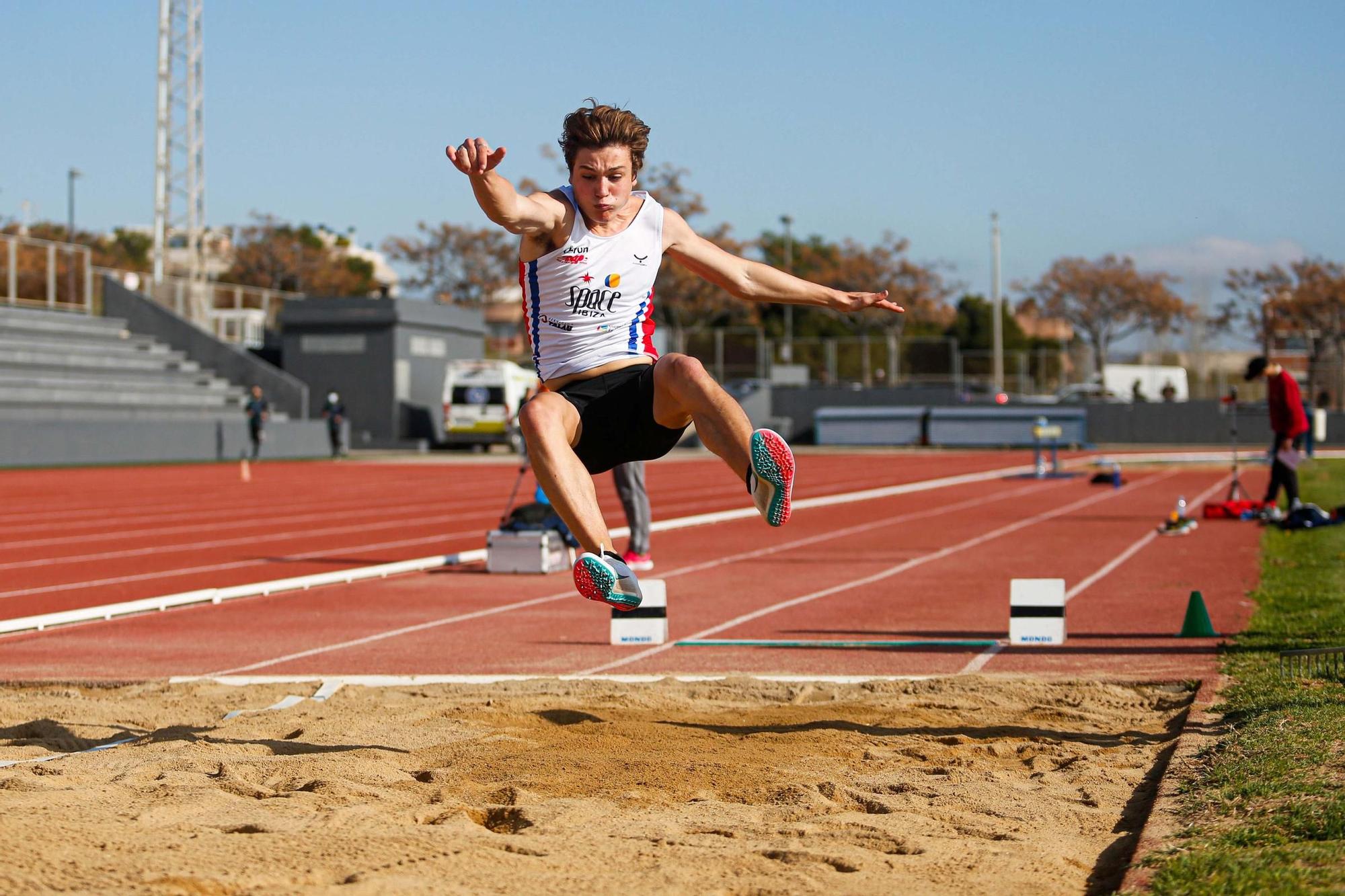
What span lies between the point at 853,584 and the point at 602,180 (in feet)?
21.5

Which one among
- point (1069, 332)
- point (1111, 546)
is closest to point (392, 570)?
point (1111, 546)

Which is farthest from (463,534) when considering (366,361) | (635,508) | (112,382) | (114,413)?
(366,361)

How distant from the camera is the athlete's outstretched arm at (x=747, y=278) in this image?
5.37m

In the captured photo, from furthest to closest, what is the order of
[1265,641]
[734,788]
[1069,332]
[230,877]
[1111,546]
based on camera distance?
[1069,332]
[1111,546]
[1265,641]
[734,788]
[230,877]

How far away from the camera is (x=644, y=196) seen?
5355mm

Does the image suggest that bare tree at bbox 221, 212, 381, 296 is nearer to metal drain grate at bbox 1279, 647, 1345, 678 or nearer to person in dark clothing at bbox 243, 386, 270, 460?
person in dark clothing at bbox 243, 386, 270, 460

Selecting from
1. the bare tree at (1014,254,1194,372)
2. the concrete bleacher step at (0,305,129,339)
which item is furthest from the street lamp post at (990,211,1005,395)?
the concrete bleacher step at (0,305,129,339)

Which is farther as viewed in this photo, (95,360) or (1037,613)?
(95,360)

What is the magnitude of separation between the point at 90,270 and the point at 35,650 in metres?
34.3

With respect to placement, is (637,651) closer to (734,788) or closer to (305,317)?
(734,788)

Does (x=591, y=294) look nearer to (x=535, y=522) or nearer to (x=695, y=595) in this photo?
(x=695, y=595)

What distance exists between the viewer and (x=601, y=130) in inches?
198

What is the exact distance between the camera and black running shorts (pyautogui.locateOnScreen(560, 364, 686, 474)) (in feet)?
17.0

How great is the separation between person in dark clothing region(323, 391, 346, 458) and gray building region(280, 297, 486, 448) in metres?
3.41
